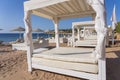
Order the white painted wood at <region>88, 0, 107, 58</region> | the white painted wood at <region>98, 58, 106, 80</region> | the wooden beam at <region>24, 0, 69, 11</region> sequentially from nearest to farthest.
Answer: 1. the white painted wood at <region>88, 0, 107, 58</region>
2. the white painted wood at <region>98, 58, 106, 80</region>
3. the wooden beam at <region>24, 0, 69, 11</region>

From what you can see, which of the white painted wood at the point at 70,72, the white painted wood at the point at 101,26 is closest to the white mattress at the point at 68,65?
the white painted wood at the point at 70,72

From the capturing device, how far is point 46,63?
389cm

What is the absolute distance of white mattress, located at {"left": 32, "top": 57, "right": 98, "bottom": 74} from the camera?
3053mm

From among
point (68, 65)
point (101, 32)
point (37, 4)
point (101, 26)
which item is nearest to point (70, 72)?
point (68, 65)

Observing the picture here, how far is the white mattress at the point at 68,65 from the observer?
3053 millimetres

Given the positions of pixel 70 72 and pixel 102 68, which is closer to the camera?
pixel 102 68

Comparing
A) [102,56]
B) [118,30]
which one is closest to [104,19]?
[102,56]

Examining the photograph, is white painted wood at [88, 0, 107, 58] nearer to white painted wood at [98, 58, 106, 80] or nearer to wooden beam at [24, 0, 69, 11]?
white painted wood at [98, 58, 106, 80]

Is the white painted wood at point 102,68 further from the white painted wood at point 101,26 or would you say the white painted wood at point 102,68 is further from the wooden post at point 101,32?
the white painted wood at point 101,26

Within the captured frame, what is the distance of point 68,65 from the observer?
343cm

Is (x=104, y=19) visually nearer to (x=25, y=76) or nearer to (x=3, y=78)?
(x=25, y=76)

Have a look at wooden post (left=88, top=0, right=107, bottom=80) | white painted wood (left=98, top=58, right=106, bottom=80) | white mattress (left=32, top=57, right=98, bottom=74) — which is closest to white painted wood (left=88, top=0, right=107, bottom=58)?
wooden post (left=88, top=0, right=107, bottom=80)

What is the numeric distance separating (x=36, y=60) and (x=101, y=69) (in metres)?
2.22

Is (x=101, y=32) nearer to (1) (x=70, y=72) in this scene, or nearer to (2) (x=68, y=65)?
(2) (x=68, y=65)
